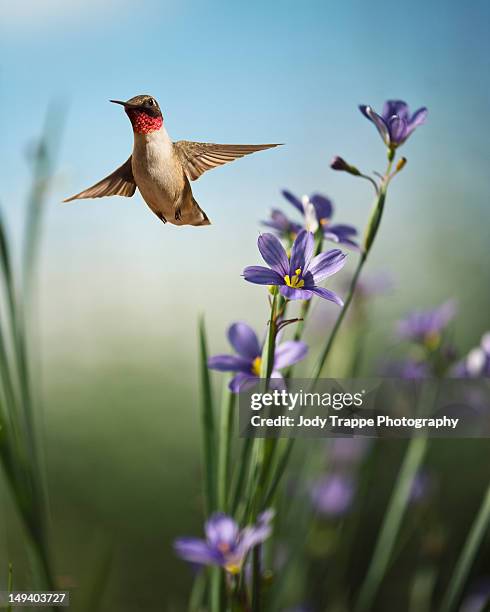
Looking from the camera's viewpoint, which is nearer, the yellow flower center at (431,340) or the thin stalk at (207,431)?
the thin stalk at (207,431)

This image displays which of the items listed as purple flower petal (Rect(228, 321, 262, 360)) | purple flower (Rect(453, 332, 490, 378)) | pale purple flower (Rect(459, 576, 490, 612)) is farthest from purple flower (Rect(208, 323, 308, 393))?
pale purple flower (Rect(459, 576, 490, 612))

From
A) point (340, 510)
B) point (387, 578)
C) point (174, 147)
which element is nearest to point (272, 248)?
point (174, 147)

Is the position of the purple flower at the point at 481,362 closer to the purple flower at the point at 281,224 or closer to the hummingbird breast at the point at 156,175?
the purple flower at the point at 281,224

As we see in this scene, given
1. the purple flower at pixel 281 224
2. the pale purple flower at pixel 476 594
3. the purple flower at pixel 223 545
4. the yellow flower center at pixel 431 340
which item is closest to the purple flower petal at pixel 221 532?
the purple flower at pixel 223 545

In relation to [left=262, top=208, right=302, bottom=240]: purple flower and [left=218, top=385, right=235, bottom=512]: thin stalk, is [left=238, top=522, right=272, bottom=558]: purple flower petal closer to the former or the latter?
[left=218, top=385, right=235, bottom=512]: thin stalk

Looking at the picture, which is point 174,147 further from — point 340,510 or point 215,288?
point 215,288
